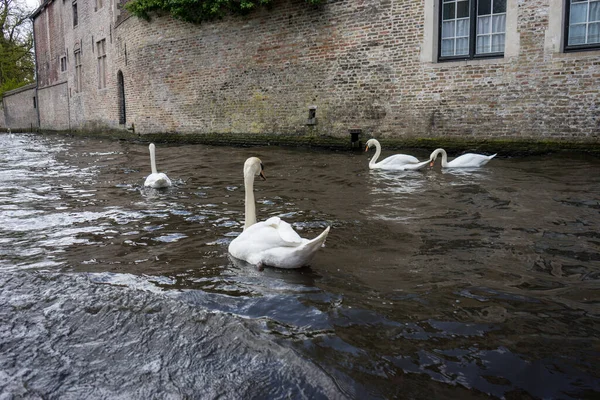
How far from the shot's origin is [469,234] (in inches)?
177

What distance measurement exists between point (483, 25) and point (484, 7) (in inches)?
13.8

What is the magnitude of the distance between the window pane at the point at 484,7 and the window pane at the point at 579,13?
5.09 feet

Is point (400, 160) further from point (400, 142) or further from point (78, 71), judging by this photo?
point (78, 71)

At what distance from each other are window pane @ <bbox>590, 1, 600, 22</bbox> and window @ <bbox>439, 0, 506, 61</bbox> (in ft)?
5.04

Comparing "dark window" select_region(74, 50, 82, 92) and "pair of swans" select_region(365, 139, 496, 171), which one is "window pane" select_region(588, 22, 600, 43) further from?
"dark window" select_region(74, 50, 82, 92)

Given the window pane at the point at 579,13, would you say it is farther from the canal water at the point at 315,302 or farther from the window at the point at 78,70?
the window at the point at 78,70

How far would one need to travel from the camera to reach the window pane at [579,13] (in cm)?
936

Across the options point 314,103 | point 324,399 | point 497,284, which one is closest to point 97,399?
point 324,399

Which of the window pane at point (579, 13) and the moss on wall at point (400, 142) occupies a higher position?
the window pane at point (579, 13)

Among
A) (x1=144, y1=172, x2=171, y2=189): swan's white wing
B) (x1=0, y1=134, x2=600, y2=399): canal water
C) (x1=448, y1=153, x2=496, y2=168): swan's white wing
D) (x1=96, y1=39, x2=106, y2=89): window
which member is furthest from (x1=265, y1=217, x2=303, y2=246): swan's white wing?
(x1=96, y1=39, x2=106, y2=89): window

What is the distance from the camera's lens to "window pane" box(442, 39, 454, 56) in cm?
1099

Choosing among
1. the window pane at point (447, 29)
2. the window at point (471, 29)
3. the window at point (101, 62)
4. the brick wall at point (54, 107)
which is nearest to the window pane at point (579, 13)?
the window at point (471, 29)

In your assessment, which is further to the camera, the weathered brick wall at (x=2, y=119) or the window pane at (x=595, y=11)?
the weathered brick wall at (x=2, y=119)

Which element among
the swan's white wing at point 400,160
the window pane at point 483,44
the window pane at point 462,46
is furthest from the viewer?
the window pane at point 462,46
